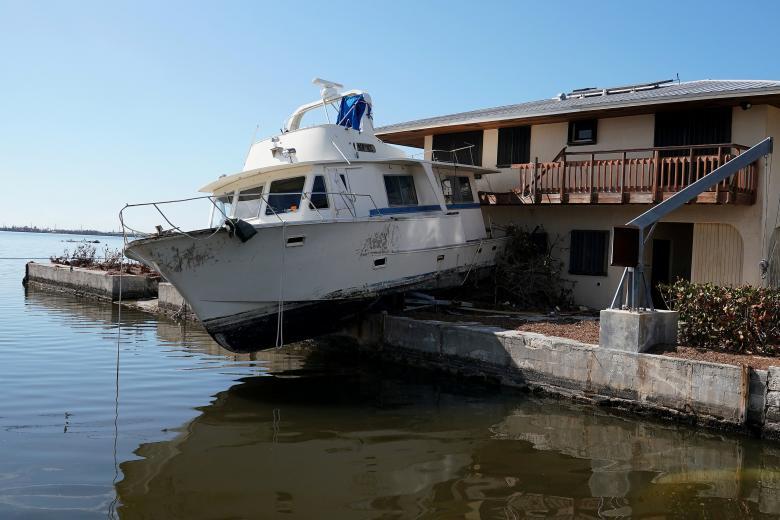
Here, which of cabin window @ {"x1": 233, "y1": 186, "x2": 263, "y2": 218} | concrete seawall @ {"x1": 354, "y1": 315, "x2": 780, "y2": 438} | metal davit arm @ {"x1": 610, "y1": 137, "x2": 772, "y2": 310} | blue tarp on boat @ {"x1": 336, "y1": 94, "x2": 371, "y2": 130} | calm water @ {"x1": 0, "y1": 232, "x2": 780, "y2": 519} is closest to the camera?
calm water @ {"x1": 0, "y1": 232, "x2": 780, "y2": 519}

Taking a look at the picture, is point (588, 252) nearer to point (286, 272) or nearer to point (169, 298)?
point (286, 272)

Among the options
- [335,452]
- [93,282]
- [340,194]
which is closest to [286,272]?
[340,194]

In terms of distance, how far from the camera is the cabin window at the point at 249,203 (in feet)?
41.9

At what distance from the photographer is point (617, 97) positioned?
658 inches

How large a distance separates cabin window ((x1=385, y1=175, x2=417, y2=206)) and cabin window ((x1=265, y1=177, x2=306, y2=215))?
1924 millimetres

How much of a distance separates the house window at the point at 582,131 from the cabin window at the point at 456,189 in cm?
307

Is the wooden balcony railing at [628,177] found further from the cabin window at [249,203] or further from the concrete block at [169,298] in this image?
the concrete block at [169,298]

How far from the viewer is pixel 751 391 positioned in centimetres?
868

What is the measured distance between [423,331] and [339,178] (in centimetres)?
335

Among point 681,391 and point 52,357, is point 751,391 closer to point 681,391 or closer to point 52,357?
point 681,391

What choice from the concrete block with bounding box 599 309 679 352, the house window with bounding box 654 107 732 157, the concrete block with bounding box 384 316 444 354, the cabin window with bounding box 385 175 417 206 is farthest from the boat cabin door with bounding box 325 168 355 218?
the house window with bounding box 654 107 732 157

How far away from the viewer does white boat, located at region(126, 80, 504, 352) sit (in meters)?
10.8

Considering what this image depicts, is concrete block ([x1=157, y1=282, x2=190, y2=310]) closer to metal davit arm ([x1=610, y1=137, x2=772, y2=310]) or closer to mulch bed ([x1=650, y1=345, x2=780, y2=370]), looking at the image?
metal davit arm ([x1=610, y1=137, x2=772, y2=310])

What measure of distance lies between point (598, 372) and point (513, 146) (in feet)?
30.0
